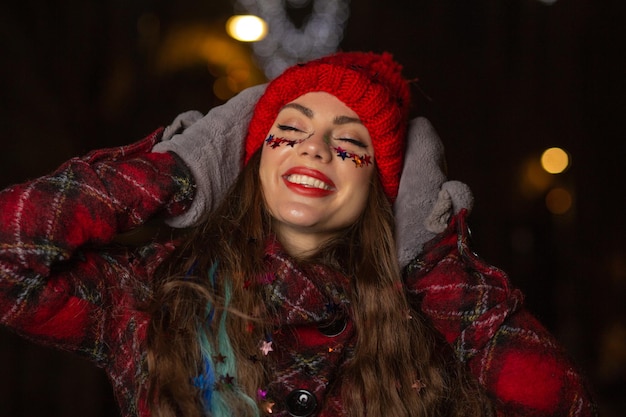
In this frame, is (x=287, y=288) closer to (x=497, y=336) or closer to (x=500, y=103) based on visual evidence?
(x=497, y=336)

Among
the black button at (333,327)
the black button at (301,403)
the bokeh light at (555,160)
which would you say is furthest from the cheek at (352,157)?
the bokeh light at (555,160)

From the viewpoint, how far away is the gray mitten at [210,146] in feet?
4.85

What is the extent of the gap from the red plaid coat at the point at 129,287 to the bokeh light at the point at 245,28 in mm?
2354

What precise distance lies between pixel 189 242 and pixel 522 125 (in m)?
2.44

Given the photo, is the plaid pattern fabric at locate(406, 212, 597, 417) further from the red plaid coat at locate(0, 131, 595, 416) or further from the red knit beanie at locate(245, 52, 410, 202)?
the red knit beanie at locate(245, 52, 410, 202)

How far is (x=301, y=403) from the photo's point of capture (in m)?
1.35

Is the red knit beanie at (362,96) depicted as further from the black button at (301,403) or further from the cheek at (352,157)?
the black button at (301,403)

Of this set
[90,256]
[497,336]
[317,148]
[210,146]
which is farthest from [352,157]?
[90,256]

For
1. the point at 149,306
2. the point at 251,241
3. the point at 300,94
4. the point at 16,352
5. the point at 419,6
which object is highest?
the point at 419,6

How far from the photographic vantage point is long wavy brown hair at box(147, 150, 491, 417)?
130 cm

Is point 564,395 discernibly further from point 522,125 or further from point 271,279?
point 522,125

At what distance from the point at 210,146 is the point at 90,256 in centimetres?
35

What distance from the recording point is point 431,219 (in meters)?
1.50

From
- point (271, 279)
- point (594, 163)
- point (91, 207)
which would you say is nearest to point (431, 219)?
point (271, 279)
